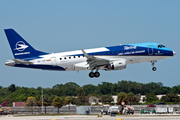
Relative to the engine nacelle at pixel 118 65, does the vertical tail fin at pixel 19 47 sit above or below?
above

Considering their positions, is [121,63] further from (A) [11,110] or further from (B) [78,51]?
(A) [11,110]

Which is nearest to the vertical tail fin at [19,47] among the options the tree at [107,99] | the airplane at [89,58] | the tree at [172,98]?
the airplane at [89,58]

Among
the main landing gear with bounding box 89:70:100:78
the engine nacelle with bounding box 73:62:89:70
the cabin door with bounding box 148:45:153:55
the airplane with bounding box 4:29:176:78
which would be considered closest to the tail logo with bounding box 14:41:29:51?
the airplane with bounding box 4:29:176:78

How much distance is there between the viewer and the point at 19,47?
6309 centimetres

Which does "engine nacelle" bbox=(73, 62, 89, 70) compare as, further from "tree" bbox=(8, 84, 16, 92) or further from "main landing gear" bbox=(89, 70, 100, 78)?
"tree" bbox=(8, 84, 16, 92)

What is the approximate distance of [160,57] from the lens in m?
63.4

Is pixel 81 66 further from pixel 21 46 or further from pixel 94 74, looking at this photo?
pixel 21 46

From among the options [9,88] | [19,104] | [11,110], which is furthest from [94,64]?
[9,88]

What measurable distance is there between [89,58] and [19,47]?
13.6 metres

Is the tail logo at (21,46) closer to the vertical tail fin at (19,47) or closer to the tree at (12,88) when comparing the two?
the vertical tail fin at (19,47)

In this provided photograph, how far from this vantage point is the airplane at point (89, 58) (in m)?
60.8

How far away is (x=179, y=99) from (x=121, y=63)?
239ft

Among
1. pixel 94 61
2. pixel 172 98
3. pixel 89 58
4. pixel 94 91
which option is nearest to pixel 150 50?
pixel 94 61

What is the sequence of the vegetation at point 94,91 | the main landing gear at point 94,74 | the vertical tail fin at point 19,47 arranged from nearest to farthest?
1. the vertical tail fin at point 19,47
2. the main landing gear at point 94,74
3. the vegetation at point 94,91
